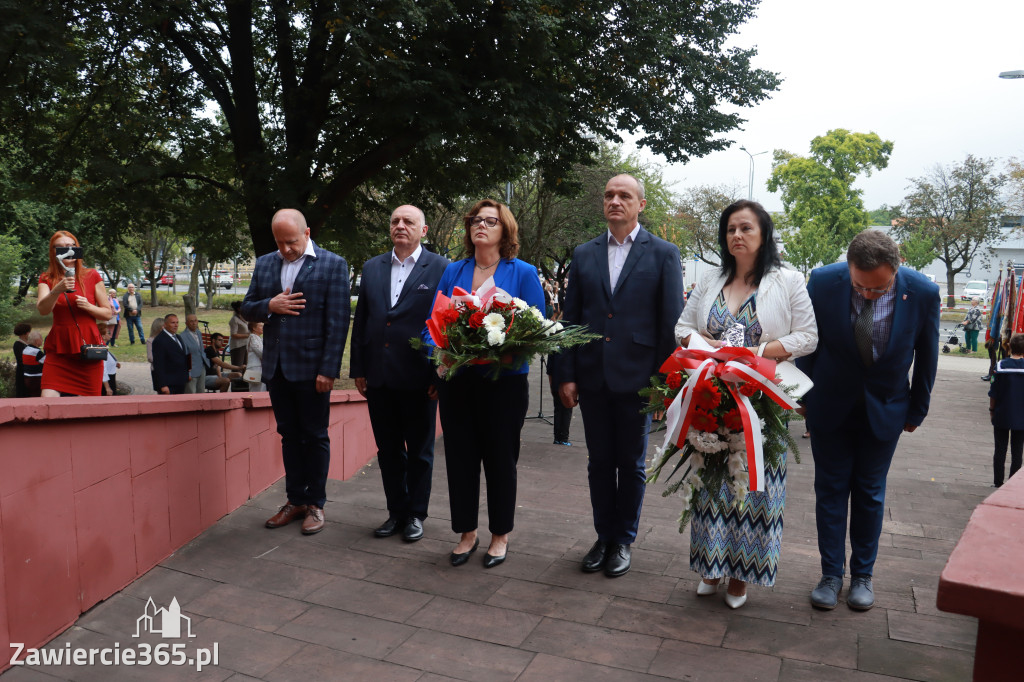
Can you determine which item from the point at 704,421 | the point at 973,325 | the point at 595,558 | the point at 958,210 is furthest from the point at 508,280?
the point at 958,210

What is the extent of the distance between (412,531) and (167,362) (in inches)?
310

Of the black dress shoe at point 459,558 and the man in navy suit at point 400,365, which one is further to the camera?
the man in navy suit at point 400,365

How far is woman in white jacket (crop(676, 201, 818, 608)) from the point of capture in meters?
3.54

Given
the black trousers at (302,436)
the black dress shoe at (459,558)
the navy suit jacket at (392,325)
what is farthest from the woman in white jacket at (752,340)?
the black trousers at (302,436)

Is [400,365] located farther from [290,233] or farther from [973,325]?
[973,325]

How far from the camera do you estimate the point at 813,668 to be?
2.99 meters

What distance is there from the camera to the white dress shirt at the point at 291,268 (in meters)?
4.71

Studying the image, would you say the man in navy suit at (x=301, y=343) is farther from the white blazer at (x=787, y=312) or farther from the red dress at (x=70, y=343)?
the white blazer at (x=787, y=312)

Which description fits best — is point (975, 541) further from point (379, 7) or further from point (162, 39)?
point (162, 39)

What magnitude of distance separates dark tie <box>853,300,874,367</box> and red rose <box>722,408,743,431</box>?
0.72m

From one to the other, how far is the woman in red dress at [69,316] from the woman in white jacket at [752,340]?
432cm

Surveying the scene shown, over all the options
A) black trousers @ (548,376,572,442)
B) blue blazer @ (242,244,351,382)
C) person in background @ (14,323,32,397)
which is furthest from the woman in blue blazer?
person in background @ (14,323,32,397)

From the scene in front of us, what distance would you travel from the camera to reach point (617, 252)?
412cm

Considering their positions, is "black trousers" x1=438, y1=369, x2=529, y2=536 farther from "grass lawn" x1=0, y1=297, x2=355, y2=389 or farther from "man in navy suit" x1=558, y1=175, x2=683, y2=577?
"grass lawn" x1=0, y1=297, x2=355, y2=389
